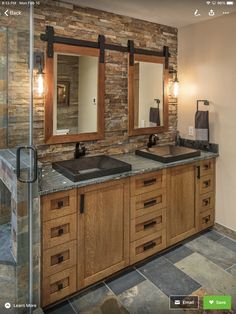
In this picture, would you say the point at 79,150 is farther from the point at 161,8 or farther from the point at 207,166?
the point at 161,8

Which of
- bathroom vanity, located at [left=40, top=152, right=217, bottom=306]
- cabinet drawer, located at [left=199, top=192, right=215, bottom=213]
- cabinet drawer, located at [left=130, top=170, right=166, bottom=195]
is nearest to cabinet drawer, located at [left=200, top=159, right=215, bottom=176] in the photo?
bathroom vanity, located at [left=40, top=152, right=217, bottom=306]

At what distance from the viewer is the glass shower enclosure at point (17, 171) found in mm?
1688

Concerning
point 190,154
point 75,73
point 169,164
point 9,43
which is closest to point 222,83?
point 190,154

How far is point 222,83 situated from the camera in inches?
108

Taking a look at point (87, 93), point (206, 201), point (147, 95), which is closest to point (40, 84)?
point (87, 93)

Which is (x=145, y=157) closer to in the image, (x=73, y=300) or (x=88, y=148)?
(x=88, y=148)

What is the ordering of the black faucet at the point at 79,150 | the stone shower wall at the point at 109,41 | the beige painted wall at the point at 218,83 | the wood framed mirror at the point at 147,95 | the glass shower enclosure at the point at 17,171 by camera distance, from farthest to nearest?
1. the wood framed mirror at the point at 147,95
2. the beige painted wall at the point at 218,83
3. the black faucet at the point at 79,150
4. the stone shower wall at the point at 109,41
5. the glass shower enclosure at the point at 17,171

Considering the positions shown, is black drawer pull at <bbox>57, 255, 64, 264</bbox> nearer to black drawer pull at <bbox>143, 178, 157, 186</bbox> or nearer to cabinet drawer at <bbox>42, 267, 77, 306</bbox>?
cabinet drawer at <bbox>42, 267, 77, 306</bbox>

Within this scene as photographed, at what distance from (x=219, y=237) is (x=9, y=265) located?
210 cm

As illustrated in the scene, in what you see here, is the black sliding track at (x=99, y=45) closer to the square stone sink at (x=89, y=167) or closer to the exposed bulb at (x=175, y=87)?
the exposed bulb at (x=175, y=87)

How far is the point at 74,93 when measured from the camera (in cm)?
241

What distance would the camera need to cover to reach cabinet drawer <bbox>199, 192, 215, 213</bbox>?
112 inches

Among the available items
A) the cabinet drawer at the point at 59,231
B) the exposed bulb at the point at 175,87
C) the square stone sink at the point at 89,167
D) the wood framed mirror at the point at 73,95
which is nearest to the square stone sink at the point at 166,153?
the square stone sink at the point at 89,167

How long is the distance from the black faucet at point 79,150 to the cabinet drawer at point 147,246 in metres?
0.91
